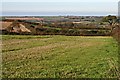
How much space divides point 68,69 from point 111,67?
2596 millimetres

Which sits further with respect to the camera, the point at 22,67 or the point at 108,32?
the point at 108,32

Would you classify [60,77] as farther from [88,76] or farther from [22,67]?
[22,67]

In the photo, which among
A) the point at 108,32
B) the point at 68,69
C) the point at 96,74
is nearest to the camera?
the point at 96,74

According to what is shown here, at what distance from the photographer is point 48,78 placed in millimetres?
11641

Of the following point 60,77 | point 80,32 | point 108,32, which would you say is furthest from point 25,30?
point 60,77

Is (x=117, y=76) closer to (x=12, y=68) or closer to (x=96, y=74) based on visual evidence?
(x=96, y=74)

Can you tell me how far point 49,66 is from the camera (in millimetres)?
14930

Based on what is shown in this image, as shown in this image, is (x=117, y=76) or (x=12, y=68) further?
(x=12, y=68)

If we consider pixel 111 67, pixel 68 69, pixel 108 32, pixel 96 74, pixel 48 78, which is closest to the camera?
pixel 48 78

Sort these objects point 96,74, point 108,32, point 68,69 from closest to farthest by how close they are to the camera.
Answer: point 96,74, point 68,69, point 108,32

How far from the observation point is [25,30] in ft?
153

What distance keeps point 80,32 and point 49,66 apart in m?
32.6

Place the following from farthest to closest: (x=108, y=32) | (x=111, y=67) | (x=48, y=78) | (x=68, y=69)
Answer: (x=108, y=32), (x=111, y=67), (x=68, y=69), (x=48, y=78)

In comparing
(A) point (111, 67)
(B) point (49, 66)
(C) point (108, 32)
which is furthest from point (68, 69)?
(C) point (108, 32)
